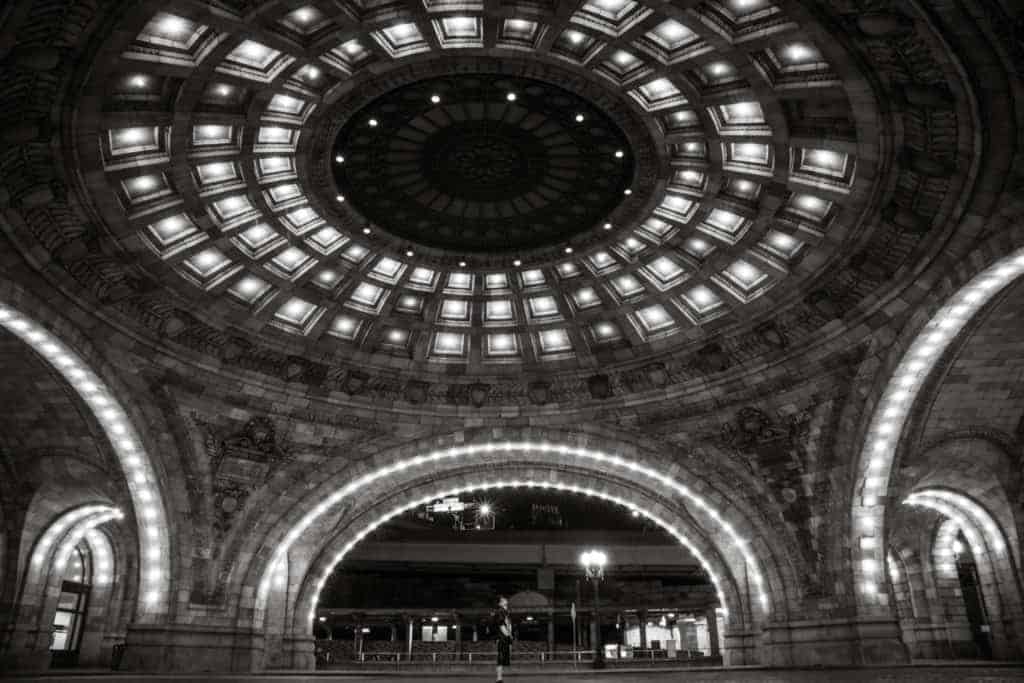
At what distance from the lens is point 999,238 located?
1384 cm

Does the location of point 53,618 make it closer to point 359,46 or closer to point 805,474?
point 359,46

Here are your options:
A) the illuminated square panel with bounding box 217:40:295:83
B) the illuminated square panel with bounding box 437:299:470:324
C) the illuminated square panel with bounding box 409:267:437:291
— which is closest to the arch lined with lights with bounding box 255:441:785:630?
the illuminated square panel with bounding box 437:299:470:324

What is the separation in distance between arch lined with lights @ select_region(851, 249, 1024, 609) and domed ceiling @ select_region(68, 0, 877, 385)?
9.52ft

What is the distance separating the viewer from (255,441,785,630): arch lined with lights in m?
21.1

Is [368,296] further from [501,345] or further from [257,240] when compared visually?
[501,345]

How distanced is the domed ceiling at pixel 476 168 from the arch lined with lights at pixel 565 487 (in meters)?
3.13

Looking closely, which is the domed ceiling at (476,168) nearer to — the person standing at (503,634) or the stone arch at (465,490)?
the stone arch at (465,490)

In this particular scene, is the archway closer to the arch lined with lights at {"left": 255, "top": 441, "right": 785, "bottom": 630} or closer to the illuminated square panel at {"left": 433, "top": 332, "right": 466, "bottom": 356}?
the arch lined with lights at {"left": 255, "top": 441, "right": 785, "bottom": 630}

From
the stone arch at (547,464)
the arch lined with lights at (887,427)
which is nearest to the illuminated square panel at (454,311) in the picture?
the stone arch at (547,464)

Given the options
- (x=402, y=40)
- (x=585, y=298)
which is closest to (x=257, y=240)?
(x=402, y=40)

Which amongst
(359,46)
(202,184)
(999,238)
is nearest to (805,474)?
(999,238)

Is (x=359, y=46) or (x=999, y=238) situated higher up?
(x=359, y=46)

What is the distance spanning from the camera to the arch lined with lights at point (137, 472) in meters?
18.1

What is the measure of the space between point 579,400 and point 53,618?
1805 cm
